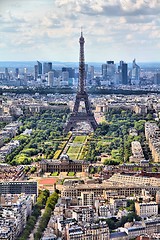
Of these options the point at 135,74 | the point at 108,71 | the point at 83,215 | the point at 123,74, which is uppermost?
the point at 108,71

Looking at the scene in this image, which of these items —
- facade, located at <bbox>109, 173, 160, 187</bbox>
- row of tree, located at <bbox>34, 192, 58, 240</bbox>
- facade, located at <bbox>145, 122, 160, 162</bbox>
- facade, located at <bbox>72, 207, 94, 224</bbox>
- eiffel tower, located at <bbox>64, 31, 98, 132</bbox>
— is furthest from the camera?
eiffel tower, located at <bbox>64, 31, 98, 132</bbox>

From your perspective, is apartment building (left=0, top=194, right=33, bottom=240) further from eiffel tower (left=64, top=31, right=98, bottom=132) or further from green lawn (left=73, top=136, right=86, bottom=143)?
eiffel tower (left=64, top=31, right=98, bottom=132)

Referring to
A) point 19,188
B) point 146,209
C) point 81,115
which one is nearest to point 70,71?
point 81,115

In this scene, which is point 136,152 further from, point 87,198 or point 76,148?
point 87,198

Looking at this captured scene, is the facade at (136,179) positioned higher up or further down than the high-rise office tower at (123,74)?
further down

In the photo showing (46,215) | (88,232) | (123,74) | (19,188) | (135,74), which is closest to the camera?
(88,232)

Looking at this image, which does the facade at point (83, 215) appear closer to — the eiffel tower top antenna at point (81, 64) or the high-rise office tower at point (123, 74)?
the eiffel tower top antenna at point (81, 64)

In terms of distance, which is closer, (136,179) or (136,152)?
(136,179)

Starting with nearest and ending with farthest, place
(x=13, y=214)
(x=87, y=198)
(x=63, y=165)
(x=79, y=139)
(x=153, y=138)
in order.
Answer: (x=13, y=214) < (x=87, y=198) < (x=63, y=165) < (x=153, y=138) < (x=79, y=139)

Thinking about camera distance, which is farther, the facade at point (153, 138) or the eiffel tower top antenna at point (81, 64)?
the eiffel tower top antenna at point (81, 64)

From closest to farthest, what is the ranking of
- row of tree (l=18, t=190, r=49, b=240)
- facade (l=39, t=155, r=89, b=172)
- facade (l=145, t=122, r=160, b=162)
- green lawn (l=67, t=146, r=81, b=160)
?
row of tree (l=18, t=190, r=49, b=240), facade (l=39, t=155, r=89, b=172), facade (l=145, t=122, r=160, b=162), green lawn (l=67, t=146, r=81, b=160)

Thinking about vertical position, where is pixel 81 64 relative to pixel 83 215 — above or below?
above

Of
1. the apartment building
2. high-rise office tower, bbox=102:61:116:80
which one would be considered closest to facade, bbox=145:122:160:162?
the apartment building

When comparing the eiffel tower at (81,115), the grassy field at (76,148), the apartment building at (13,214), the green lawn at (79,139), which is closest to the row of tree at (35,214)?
the apartment building at (13,214)
